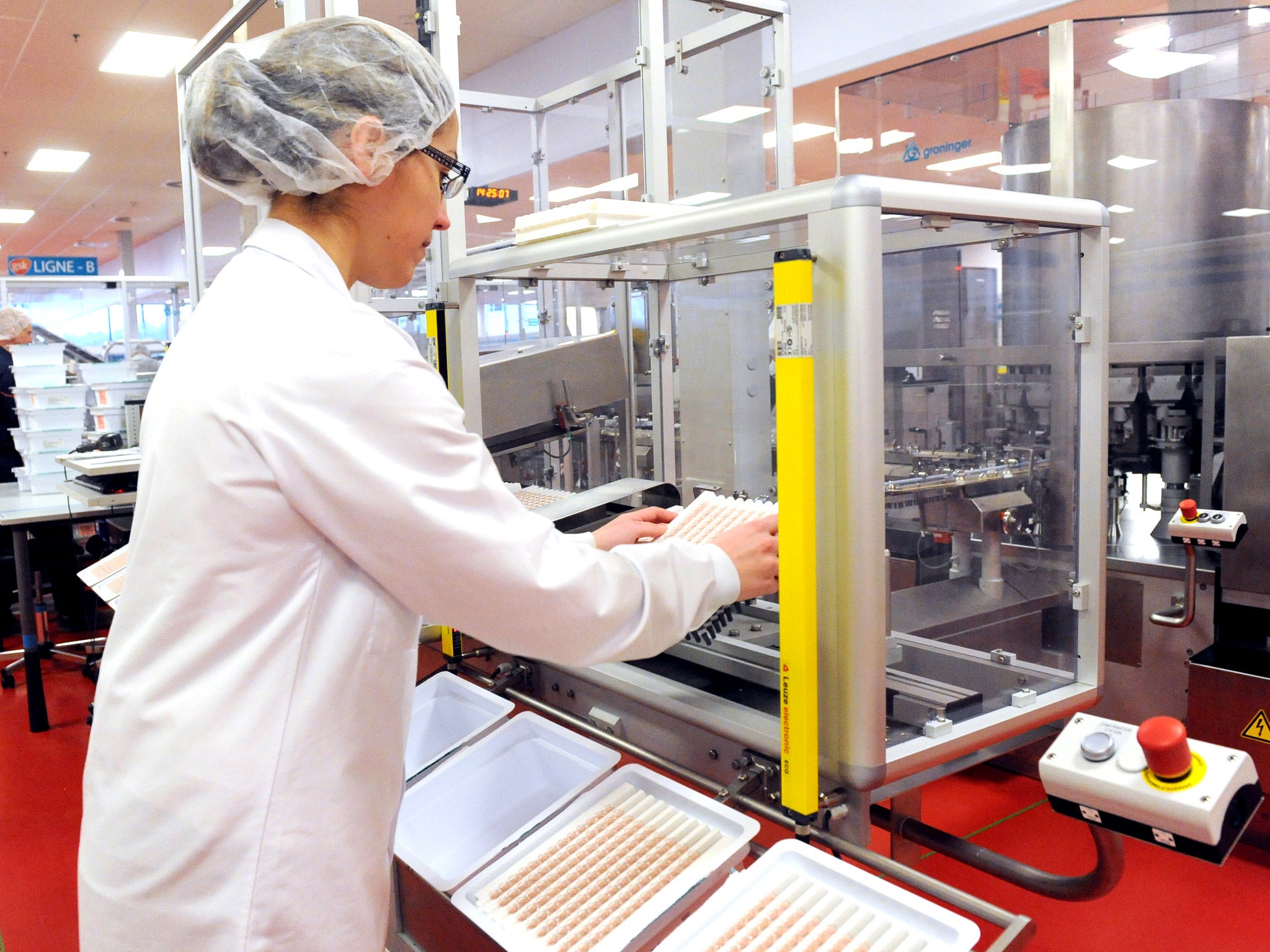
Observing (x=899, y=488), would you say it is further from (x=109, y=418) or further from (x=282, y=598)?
(x=109, y=418)

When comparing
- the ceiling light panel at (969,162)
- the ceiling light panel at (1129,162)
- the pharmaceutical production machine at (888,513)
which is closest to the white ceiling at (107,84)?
the ceiling light panel at (969,162)

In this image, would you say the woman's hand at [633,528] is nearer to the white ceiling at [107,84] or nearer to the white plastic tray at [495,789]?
the white plastic tray at [495,789]

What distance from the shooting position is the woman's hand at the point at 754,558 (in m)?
1.16

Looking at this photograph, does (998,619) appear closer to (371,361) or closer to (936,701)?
(936,701)

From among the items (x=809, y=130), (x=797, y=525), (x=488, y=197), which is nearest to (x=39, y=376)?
(x=488, y=197)

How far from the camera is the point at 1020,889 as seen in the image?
242 centimetres

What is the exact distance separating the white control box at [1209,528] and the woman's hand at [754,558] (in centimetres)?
155

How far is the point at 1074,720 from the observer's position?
0.92 metres

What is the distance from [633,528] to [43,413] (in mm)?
4183

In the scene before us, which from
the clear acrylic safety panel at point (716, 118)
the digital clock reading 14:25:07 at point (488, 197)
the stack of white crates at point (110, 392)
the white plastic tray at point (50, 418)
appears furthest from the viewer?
the stack of white crates at point (110, 392)

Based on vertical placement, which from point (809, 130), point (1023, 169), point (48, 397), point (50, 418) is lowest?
point (50, 418)

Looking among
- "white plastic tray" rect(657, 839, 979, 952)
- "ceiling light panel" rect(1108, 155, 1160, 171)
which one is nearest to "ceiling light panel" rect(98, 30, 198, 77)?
"ceiling light panel" rect(1108, 155, 1160, 171)

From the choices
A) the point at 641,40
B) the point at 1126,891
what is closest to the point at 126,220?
the point at 641,40

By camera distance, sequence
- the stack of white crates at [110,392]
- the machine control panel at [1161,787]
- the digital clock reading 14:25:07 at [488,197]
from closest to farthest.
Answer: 1. the machine control panel at [1161,787]
2. the digital clock reading 14:25:07 at [488,197]
3. the stack of white crates at [110,392]
